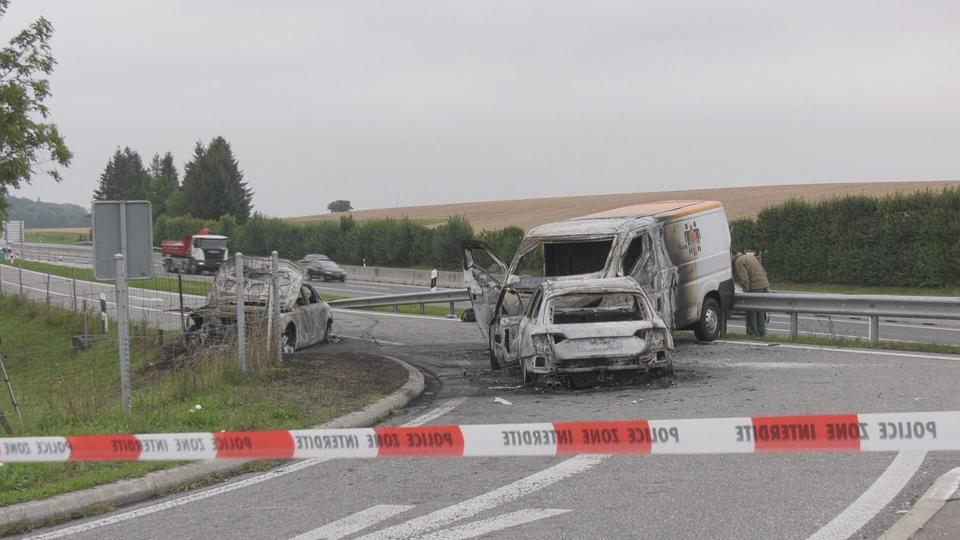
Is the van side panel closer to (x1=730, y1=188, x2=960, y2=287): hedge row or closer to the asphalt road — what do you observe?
the asphalt road

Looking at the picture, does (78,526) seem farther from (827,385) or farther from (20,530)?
(827,385)

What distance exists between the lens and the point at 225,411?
9.88 m

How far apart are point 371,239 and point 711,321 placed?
144 ft

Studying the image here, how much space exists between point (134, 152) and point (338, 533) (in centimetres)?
16107

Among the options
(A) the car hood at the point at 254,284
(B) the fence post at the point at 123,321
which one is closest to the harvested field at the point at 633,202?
(A) the car hood at the point at 254,284

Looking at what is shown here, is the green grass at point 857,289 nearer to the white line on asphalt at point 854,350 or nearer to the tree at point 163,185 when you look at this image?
the white line on asphalt at point 854,350

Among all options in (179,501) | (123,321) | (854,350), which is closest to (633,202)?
(854,350)

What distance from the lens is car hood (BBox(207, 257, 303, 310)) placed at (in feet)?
55.6

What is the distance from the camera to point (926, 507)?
5.74 metres

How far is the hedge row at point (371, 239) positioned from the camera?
169 feet

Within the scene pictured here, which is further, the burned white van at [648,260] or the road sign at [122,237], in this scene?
the burned white van at [648,260]

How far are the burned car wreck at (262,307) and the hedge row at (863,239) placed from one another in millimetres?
21892

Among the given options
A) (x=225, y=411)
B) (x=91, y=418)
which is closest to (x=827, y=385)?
(x=225, y=411)

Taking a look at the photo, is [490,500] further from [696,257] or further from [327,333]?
[327,333]
